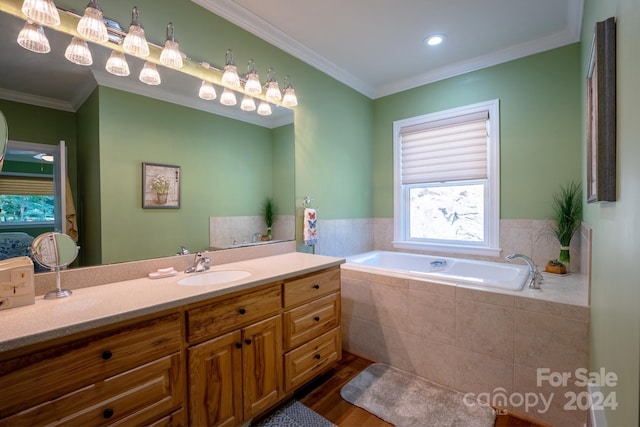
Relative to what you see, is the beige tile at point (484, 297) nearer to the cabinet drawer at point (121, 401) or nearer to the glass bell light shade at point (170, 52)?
the cabinet drawer at point (121, 401)

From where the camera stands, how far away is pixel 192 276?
1664 millimetres

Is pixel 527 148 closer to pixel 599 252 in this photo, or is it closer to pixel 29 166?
pixel 599 252

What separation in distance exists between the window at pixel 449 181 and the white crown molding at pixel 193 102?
61.5 inches

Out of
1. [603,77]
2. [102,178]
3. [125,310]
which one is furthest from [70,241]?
[603,77]

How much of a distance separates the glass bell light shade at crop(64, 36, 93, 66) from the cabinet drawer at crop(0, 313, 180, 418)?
1.35 meters

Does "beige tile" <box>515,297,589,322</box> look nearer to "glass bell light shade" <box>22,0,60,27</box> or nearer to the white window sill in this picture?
the white window sill

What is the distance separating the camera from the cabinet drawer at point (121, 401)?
0.91 metres

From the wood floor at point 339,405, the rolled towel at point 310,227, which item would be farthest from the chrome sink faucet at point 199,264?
the wood floor at point 339,405

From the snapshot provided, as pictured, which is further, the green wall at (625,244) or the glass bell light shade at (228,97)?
the glass bell light shade at (228,97)

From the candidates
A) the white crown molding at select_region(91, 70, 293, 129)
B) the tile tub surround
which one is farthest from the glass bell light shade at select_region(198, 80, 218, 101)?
the tile tub surround

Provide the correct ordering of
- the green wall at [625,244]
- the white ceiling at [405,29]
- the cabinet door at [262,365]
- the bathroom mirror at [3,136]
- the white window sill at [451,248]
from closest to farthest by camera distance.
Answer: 1. the green wall at [625,244]
2. the bathroom mirror at [3,136]
3. the cabinet door at [262,365]
4. the white ceiling at [405,29]
5. the white window sill at [451,248]

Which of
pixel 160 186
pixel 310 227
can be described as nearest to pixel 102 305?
pixel 160 186

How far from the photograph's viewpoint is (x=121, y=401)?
1046 mm

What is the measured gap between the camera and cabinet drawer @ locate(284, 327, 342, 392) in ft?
5.49
